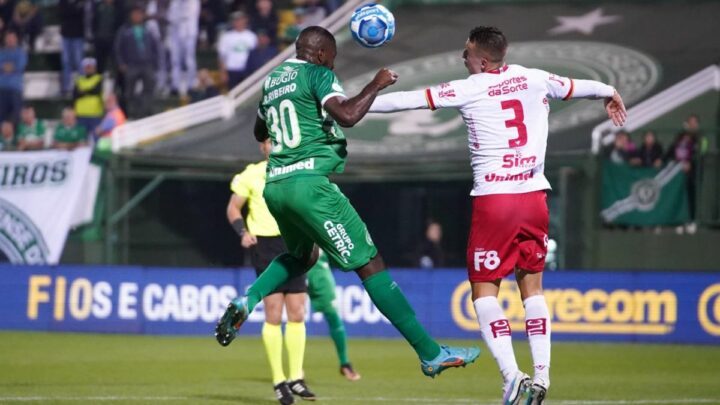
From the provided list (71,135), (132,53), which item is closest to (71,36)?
(132,53)

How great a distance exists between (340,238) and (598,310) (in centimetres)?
1132

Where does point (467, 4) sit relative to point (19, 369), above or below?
above

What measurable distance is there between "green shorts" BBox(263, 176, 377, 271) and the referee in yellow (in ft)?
7.87

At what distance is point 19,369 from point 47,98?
14.6 metres

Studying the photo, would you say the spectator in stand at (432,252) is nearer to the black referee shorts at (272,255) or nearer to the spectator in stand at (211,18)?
the spectator in stand at (211,18)

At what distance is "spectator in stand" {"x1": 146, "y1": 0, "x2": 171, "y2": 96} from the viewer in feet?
90.5

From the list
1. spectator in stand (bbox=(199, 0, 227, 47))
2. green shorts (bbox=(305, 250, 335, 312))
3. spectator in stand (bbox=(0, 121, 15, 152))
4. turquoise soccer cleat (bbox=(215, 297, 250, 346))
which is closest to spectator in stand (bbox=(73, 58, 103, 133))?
spectator in stand (bbox=(0, 121, 15, 152))

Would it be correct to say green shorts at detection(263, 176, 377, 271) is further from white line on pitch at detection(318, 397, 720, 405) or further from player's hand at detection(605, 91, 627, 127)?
white line on pitch at detection(318, 397, 720, 405)

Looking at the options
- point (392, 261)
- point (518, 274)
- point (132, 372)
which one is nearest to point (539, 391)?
point (518, 274)

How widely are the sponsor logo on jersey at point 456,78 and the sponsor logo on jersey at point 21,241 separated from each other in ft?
17.8

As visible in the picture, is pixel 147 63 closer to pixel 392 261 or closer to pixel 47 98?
pixel 47 98

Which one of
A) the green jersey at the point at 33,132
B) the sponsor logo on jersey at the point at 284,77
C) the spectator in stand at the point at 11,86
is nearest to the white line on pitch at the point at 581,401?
the sponsor logo on jersey at the point at 284,77

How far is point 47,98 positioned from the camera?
28875 millimetres

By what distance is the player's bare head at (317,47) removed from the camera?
9734 mm
